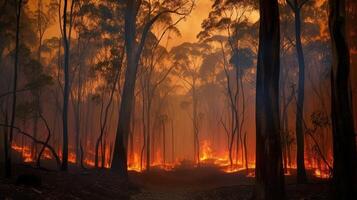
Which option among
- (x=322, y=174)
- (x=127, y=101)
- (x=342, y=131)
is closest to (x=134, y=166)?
(x=127, y=101)

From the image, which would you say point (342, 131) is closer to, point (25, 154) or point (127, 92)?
point (127, 92)

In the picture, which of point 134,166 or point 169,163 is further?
point 169,163

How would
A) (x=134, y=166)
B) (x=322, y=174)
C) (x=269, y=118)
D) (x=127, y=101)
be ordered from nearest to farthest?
(x=269, y=118) → (x=127, y=101) → (x=322, y=174) → (x=134, y=166)

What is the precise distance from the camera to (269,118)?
8461 mm

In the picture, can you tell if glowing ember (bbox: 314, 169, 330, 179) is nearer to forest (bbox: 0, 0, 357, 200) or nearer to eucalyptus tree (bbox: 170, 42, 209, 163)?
forest (bbox: 0, 0, 357, 200)

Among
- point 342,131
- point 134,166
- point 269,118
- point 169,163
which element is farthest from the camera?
point 169,163

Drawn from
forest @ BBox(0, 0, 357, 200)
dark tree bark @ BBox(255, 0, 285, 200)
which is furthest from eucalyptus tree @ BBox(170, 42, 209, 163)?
dark tree bark @ BBox(255, 0, 285, 200)

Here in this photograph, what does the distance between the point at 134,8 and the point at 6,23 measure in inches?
325

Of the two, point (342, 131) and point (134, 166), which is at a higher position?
point (342, 131)

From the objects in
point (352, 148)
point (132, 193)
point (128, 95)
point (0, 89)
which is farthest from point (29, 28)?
point (352, 148)

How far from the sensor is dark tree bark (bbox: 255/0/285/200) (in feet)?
27.5

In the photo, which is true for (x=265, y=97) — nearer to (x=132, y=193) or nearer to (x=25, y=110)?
(x=132, y=193)

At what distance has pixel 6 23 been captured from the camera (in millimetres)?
20906

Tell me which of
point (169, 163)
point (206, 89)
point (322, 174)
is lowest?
point (169, 163)
